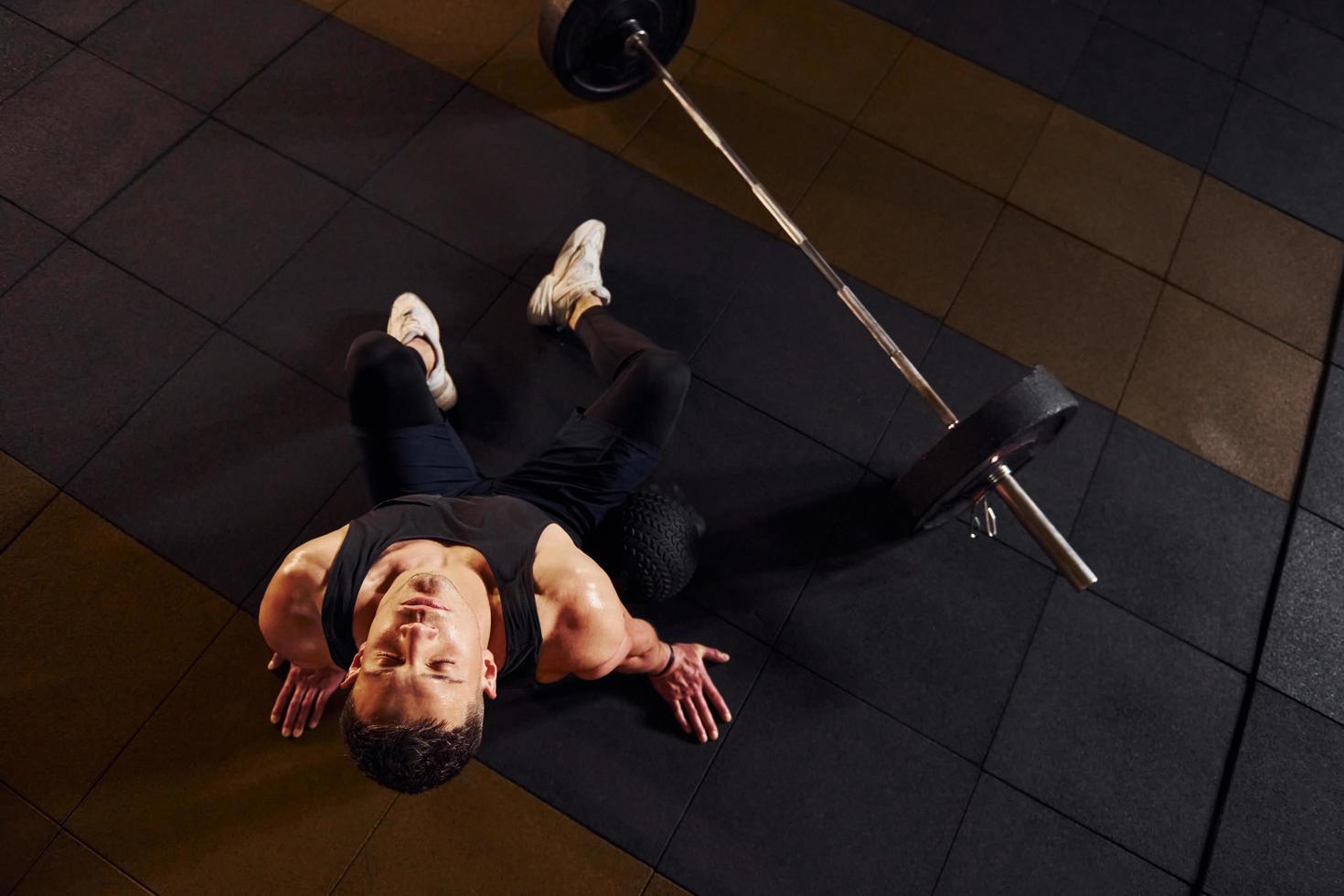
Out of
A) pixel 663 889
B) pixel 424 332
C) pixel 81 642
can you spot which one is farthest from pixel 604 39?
pixel 663 889

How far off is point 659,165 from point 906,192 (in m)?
0.84

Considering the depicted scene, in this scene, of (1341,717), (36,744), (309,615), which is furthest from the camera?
(1341,717)

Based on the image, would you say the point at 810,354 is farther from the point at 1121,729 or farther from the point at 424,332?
the point at 1121,729

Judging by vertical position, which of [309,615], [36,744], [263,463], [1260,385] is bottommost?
[36,744]

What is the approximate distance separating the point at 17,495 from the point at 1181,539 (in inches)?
128

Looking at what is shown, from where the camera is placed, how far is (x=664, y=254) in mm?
2648

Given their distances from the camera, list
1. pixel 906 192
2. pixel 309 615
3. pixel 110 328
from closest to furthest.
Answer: pixel 309 615, pixel 110 328, pixel 906 192

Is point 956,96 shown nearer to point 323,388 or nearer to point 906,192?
point 906,192

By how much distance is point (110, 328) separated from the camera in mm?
2422

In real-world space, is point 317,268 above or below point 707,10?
below

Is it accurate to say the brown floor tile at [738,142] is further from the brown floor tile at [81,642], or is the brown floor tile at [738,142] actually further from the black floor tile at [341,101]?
the brown floor tile at [81,642]

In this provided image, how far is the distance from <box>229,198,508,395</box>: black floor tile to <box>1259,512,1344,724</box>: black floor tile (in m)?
2.46

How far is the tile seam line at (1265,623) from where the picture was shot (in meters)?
2.13

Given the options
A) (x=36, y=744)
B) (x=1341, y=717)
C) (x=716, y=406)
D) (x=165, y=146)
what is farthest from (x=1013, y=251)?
(x=36, y=744)
